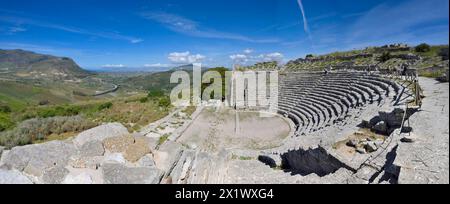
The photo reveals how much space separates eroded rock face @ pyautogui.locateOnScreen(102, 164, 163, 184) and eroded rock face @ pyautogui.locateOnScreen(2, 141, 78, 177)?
1.62m

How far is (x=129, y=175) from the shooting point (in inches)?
211

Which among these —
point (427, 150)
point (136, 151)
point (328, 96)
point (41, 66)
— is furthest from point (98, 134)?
point (41, 66)

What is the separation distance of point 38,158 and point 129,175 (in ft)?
9.25

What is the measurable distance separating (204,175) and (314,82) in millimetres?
21065

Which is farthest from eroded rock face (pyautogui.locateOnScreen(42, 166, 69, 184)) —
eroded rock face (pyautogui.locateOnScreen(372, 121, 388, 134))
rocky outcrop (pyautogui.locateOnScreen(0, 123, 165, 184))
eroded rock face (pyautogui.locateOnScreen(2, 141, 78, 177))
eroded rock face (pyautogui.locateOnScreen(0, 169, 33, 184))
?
eroded rock face (pyautogui.locateOnScreen(372, 121, 388, 134))

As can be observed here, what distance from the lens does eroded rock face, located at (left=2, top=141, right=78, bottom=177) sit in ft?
19.6

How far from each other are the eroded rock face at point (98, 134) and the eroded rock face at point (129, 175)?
9.81 feet

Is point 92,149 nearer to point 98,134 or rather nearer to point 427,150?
point 98,134

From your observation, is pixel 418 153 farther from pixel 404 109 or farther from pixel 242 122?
pixel 242 122

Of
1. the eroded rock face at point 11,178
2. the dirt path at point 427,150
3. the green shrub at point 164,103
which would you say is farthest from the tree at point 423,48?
the eroded rock face at point 11,178

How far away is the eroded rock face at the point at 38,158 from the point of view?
5.98 m

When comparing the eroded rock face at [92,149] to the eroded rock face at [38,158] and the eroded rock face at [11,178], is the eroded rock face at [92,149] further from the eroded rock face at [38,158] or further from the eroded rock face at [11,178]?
the eroded rock face at [11,178]

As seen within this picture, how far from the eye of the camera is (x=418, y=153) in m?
5.82

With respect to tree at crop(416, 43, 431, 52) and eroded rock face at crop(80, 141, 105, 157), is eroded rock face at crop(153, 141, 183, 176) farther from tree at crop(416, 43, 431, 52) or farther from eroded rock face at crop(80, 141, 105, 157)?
tree at crop(416, 43, 431, 52)
